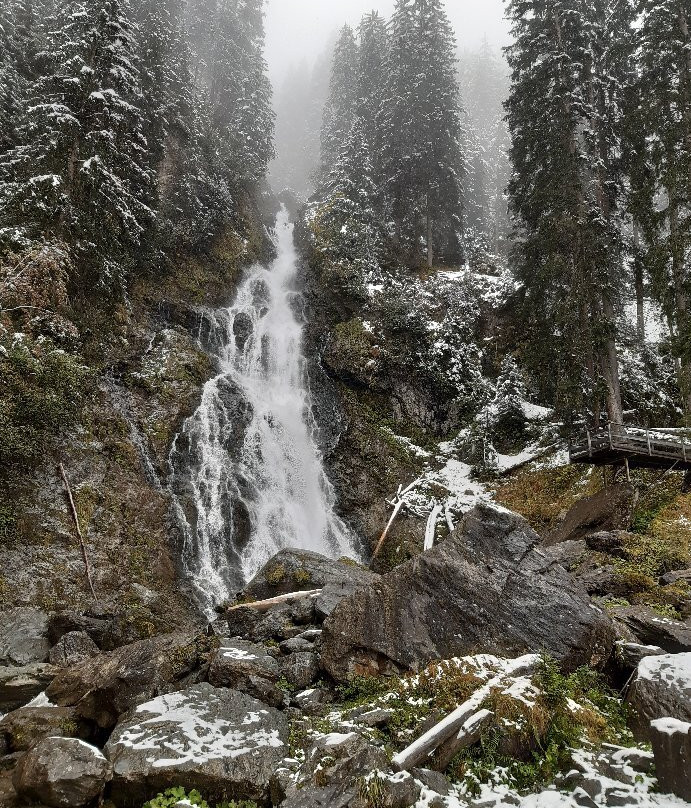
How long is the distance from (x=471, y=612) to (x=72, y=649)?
762cm

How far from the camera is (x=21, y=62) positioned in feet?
68.9

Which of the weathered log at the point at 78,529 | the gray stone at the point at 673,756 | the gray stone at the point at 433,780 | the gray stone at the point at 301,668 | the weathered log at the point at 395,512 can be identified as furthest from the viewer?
the weathered log at the point at 395,512

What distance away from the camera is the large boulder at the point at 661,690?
4328 mm

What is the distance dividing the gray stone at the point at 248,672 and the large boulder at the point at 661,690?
3939mm

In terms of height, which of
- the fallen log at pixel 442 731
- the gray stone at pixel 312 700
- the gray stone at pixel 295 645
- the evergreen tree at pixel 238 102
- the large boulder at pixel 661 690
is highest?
the evergreen tree at pixel 238 102

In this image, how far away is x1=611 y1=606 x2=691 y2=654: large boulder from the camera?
6.14m

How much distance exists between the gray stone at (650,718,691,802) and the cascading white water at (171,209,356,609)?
42.9 feet

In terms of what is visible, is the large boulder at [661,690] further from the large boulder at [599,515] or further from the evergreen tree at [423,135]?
the evergreen tree at [423,135]

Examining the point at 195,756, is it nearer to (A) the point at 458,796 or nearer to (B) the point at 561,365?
(A) the point at 458,796

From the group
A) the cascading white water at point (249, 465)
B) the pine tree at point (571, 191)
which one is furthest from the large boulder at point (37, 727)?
the pine tree at point (571, 191)

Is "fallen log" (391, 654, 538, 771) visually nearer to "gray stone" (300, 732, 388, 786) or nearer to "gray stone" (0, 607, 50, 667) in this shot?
"gray stone" (300, 732, 388, 786)

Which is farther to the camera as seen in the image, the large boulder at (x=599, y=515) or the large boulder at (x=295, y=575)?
the large boulder at (x=599, y=515)

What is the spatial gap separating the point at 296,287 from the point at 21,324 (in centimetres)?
1688

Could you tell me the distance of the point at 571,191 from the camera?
1730 cm
